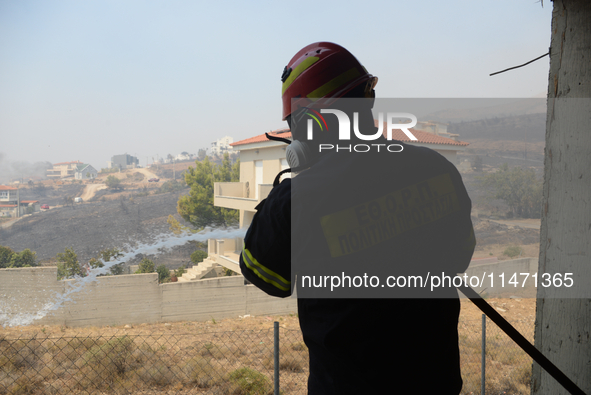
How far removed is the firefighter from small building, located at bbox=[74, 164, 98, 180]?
114446 mm

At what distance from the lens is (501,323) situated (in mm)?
984

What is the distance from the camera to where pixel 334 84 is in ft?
3.68

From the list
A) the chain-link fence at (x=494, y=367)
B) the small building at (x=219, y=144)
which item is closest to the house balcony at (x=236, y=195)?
the chain-link fence at (x=494, y=367)

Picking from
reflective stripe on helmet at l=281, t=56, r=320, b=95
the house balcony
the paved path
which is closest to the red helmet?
reflective stripe on helmet at l=281, t=56, r=320, b=95

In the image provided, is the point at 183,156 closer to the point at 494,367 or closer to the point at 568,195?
the point at 494,367

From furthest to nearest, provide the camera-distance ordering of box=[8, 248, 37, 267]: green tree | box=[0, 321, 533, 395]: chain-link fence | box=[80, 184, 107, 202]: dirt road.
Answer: box=[80, 184, 107, 202]: dirt road → box=[8, 248, 37, 267]: green tree → box=[0, 321, 533, 395]: chain-link fence

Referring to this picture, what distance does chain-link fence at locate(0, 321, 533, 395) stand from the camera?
23.3 ft

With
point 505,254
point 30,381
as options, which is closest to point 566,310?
point 30,381

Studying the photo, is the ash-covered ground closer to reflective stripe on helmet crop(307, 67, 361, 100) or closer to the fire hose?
reflective stripe on helmet crop(307, 67, 361, 100)

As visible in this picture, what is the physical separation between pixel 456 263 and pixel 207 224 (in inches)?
1733

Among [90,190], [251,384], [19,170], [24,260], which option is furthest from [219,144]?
[251,384]

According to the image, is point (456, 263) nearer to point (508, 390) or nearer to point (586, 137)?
point (586, 137)

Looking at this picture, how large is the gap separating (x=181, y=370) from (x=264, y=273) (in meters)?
8.28

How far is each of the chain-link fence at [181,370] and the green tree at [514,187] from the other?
2101 cm
